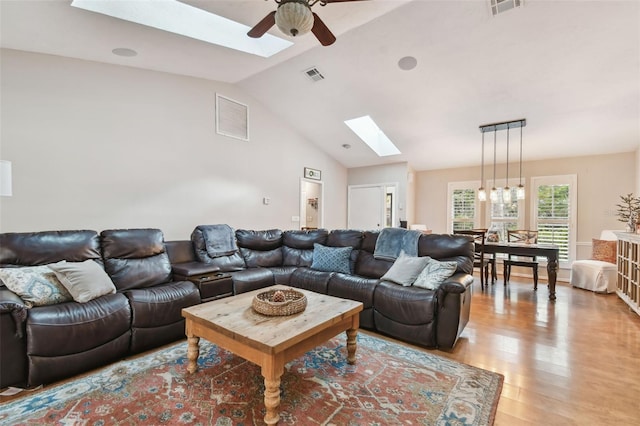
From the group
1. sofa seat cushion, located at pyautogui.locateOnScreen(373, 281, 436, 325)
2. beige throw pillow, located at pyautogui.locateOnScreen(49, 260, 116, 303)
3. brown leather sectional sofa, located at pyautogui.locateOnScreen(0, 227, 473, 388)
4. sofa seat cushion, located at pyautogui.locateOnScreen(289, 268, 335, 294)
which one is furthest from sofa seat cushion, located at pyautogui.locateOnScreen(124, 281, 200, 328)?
sofa seat cushion, located at pyautogui.locateOnScreen(373, 281, 436, 325)

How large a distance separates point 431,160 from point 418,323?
462cm

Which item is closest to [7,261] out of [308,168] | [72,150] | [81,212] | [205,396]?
[81,212]

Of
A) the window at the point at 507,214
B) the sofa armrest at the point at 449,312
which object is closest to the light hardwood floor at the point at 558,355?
the sofa armrest at the point at 449,312

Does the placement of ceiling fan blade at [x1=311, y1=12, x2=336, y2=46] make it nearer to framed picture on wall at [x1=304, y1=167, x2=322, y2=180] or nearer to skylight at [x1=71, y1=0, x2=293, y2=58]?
skylight at [x1=71, y1=0, x2=293, y2=58]

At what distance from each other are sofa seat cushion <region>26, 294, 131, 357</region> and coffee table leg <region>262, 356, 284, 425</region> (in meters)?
1.46

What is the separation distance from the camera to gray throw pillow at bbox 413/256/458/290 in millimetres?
2842

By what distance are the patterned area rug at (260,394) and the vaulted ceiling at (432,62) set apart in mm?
2851

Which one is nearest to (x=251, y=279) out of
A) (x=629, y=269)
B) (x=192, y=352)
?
(x=192, y=352)

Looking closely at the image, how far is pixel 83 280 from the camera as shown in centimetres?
A: 241

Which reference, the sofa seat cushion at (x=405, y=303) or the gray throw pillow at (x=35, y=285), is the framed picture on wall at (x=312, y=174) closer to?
the sofa seat cushion at (x=405, y=303)

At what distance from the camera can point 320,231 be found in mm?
4391

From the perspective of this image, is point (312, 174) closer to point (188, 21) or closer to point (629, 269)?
point (188, 21)

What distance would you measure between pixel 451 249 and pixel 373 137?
12.0 feet

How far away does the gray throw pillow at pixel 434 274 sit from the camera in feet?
9.32
